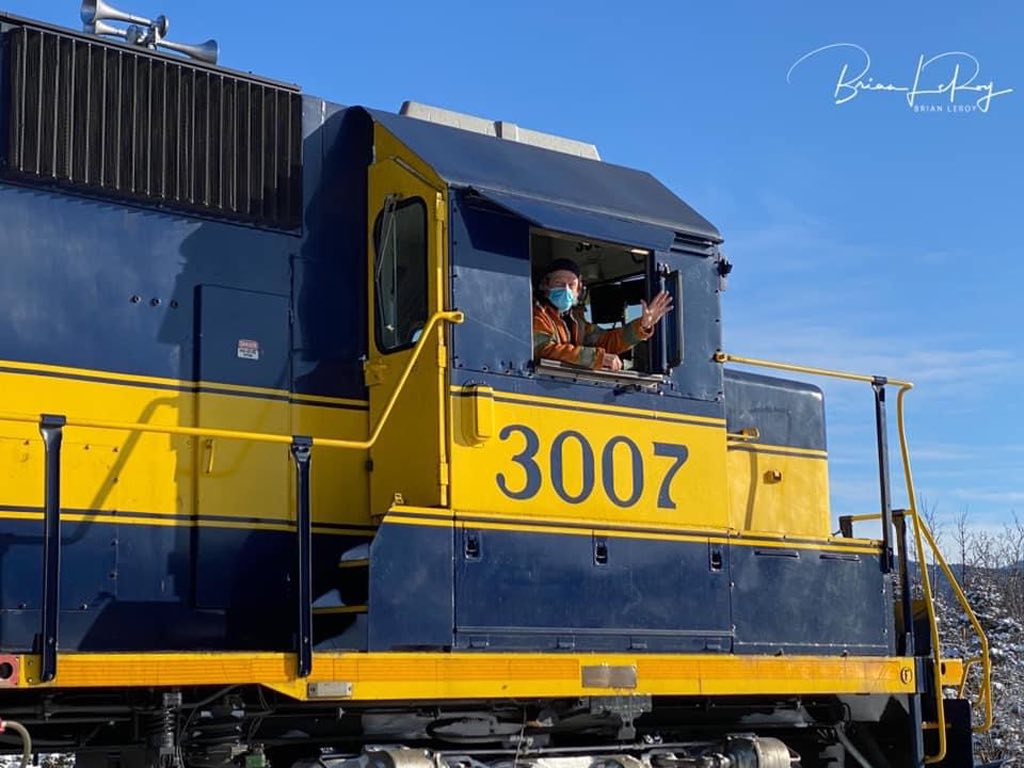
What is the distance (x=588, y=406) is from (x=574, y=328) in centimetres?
61

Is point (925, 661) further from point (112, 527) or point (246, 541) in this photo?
point (112, 527)

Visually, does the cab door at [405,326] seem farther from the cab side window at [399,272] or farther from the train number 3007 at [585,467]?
the train number 3007 at [585,467]

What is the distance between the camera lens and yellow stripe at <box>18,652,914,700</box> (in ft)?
20.4

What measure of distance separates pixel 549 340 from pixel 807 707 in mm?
3109

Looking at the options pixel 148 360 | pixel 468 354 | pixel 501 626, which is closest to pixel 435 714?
pixel 501 626

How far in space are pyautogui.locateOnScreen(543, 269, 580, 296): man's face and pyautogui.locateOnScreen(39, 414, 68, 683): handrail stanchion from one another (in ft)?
10.4

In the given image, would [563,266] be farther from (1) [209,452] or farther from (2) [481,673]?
(2) [481,673]

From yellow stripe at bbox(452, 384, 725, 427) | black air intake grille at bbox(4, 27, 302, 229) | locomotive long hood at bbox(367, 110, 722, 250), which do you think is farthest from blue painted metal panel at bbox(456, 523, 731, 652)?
black air intake grille at bbox(4, 27, 302, 229)

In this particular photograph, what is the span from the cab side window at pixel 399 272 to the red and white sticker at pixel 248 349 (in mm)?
686

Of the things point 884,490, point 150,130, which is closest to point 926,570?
point 884,490

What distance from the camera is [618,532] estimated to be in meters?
8.00

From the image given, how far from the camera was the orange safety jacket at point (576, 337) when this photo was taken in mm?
8078

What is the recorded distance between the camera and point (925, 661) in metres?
9.57

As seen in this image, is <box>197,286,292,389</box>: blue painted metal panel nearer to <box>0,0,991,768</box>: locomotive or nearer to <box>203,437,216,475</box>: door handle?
<box>0,0,991,768</box>: locomotive
